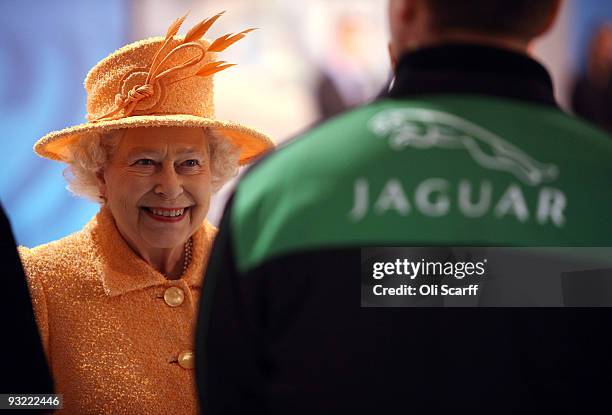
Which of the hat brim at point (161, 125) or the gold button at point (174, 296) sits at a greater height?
the hat brim at point (161, 125)

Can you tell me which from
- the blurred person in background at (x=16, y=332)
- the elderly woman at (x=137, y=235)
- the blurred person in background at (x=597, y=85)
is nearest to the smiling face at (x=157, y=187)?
the elderly woman at (x=137, y=235)

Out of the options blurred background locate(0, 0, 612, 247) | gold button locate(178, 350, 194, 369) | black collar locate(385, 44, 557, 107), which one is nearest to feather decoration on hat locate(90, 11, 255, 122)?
gold button locate(178, 350, 194, 369)

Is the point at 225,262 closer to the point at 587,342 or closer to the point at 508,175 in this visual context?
the point at 508,175

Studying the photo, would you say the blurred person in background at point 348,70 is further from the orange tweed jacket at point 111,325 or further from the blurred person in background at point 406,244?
the blurred person in background at point 406,244

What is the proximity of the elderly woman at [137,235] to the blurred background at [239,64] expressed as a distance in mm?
1615

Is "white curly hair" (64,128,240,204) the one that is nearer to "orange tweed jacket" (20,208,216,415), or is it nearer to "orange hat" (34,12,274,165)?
"orange hat" (34,12,274,165)

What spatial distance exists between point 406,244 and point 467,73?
25 cm

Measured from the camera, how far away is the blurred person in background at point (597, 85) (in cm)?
453

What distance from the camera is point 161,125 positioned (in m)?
2.56

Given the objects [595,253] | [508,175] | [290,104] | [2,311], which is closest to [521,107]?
[508,175]

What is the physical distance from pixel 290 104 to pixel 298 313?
3696 mm

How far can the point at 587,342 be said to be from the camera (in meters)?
1.29

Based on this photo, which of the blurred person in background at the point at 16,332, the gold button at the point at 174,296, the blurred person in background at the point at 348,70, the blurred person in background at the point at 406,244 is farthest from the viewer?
Result: the blurred person in background at the point at 348,70

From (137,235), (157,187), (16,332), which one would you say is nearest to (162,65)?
(157,187)
